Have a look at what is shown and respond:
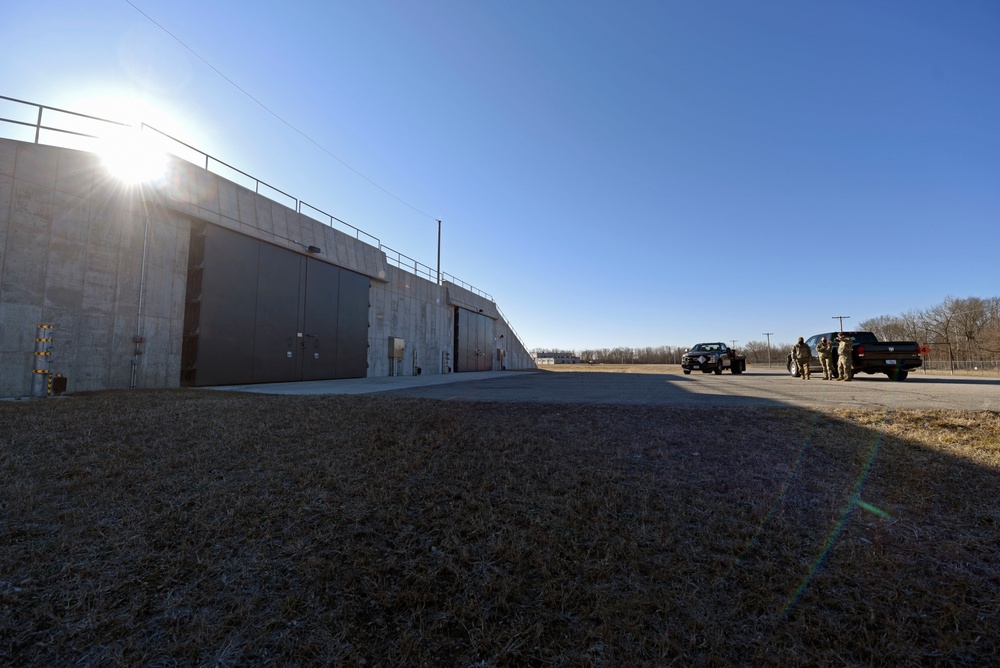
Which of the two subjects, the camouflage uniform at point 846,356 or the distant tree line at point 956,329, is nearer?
the camouflage uniform at point 846,356

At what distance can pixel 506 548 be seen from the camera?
3.03 metres

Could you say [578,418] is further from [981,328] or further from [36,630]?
[981,328]

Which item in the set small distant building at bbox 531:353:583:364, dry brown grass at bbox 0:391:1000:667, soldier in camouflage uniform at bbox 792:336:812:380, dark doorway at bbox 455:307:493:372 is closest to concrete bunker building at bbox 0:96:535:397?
dry brown grass at bbox 0:391:1000:667

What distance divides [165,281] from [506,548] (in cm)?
1361

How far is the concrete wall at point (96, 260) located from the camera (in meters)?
9.45

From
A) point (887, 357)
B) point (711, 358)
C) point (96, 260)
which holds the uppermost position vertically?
point (96, 260)

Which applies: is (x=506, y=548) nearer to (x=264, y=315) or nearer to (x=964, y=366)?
(x=264, y=315)

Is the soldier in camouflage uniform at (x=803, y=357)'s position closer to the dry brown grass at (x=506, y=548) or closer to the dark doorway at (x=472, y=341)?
Answer: the dry brown grass at (x=506, y=548)

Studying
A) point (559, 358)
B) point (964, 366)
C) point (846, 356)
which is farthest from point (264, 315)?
point (559, 358)

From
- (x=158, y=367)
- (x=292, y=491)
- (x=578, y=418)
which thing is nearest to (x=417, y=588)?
(x=292, y=491)

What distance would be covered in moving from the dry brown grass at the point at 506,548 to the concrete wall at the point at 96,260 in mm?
6168

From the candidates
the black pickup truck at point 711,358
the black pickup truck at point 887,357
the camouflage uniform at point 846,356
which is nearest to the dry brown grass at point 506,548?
the camouflage uniform at point 846,356

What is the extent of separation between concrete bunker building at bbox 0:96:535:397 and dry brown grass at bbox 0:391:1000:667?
6.32 m

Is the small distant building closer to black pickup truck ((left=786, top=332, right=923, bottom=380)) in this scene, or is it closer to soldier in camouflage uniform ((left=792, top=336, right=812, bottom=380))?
soldier in camouflage uniform ((left=792, top=336, right=812, bottom=380))
